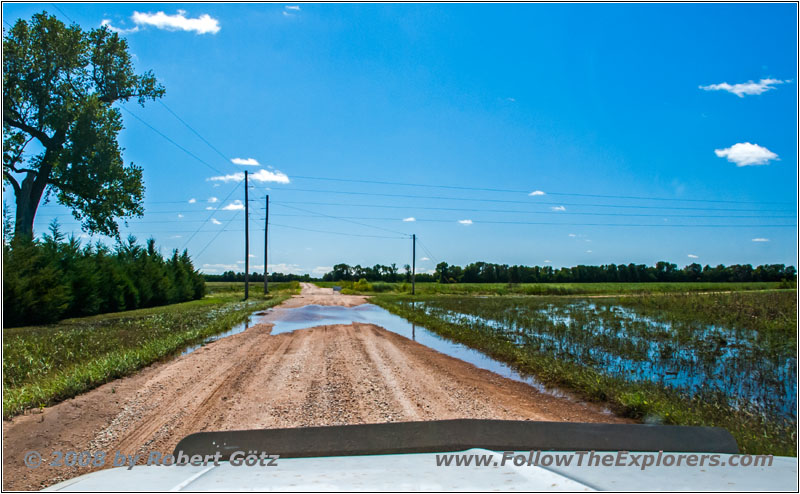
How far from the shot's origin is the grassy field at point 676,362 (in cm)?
609

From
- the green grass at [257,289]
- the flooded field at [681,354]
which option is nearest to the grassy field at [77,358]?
the flooded field at [681,354]

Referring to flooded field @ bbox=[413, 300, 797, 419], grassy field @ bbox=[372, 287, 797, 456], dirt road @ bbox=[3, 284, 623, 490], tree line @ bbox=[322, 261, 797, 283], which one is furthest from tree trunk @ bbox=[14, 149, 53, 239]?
tree line @ bbox=[322, 261, 797, 283]

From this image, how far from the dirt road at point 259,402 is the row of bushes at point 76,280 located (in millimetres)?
11584

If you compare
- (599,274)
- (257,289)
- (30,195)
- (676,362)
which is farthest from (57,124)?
(599,274)

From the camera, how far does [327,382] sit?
7.93 metres

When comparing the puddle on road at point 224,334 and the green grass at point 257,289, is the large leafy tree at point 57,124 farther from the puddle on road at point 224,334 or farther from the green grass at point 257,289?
the green grass at point 257,289

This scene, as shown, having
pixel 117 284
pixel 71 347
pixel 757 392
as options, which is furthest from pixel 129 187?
pixel 757 392

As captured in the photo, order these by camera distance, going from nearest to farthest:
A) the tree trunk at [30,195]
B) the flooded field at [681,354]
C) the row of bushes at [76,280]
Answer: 1. the flooded field at [681,354]
2. the row of bushes at [76,280]
3. the tree trunk at [30,195]

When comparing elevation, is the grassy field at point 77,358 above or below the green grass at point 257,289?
above

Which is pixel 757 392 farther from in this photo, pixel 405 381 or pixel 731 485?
pixel 731 485

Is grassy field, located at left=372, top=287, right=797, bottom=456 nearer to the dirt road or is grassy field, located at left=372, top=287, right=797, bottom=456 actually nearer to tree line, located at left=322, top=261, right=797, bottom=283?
the dirt road

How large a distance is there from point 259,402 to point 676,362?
26.6ft

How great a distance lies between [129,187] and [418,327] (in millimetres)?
16067

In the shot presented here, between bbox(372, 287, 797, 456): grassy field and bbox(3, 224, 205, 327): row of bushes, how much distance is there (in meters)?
14.3
